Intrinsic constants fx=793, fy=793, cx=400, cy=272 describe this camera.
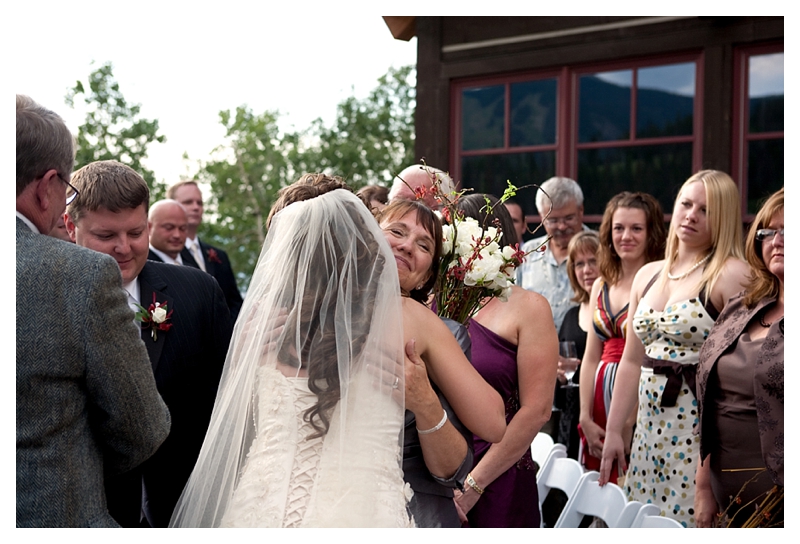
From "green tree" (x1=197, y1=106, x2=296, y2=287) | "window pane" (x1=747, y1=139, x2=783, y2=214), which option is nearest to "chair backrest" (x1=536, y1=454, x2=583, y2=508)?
"window pane" (x1=747, y1=139, x2=783, y2=214)

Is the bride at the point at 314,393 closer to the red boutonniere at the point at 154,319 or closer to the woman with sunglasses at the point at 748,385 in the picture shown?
the red boutonniere at the point at 154,319

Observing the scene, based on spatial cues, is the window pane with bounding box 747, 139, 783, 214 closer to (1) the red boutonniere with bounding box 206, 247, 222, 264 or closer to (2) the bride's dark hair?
(1) the red boutonniere with bounding box 206, 247, 222, 264

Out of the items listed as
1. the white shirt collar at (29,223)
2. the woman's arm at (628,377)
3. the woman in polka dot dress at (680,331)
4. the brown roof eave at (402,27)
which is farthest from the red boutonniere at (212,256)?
the white shirt collar at (29,223)

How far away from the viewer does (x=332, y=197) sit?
2.31 meters

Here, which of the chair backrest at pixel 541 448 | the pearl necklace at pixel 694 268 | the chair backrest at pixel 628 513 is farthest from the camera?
the chair backrest at pixel 541 448

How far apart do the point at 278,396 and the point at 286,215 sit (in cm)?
53

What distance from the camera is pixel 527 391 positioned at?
3.11 meters

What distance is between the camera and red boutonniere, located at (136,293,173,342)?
2.87 metres

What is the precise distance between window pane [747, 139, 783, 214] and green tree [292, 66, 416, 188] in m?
19.2

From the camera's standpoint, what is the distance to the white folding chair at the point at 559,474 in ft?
12.4

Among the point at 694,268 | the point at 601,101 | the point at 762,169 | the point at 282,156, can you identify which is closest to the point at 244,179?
the point at 282,156

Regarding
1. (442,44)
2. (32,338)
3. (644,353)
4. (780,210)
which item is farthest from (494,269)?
(442,44)

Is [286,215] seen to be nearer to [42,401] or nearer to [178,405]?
[42,401]

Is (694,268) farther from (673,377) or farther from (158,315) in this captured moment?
(158,315)
